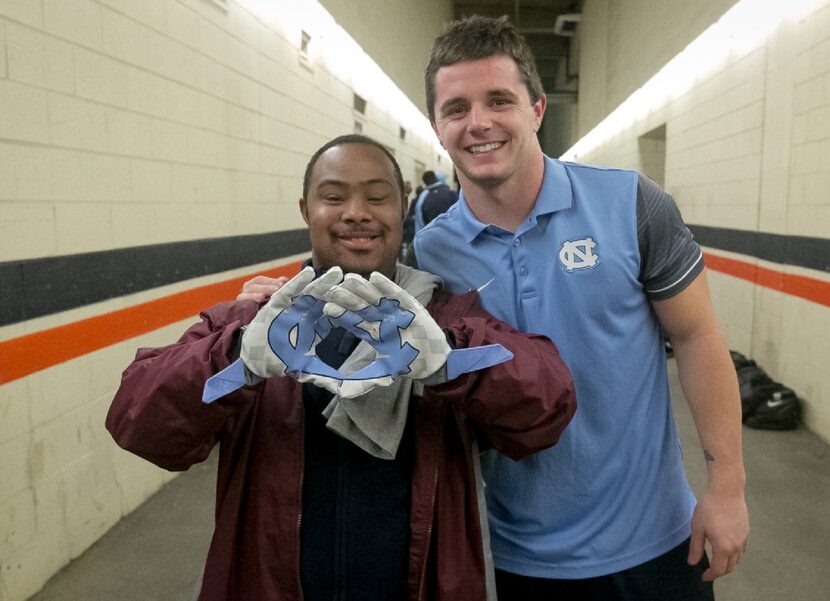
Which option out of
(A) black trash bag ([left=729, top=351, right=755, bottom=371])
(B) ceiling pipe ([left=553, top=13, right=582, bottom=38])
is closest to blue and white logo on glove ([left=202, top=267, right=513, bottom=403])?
(A) black trash bag ([left=729, top=351, right=755, bottom=371])

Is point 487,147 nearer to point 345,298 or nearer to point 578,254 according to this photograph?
point 578,254

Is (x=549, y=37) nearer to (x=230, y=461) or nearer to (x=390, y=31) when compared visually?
(x=390, y=31)

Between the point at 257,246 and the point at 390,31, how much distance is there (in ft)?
18.4

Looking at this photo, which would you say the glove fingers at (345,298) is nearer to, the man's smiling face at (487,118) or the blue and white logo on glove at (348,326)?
the blue and white logo on glove at (348,326)

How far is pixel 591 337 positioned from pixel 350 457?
1.67ft

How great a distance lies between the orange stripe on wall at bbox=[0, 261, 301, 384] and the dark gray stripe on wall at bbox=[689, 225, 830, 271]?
3.52 metres

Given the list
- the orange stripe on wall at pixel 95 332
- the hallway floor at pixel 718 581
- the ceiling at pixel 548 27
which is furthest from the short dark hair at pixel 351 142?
the ceiling at pixel 548 27

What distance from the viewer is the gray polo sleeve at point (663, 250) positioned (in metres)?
1.27

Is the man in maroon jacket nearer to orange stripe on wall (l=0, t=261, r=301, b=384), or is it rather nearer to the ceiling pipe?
orange stripe on wall (l=0, t=261, r=301, b=384)

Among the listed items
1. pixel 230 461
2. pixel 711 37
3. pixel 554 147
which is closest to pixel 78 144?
pixel 230 461

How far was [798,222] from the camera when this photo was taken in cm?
413

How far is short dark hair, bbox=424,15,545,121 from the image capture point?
50.2 inches

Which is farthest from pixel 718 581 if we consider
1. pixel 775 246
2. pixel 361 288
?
pixel 775 246

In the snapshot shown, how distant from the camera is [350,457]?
1.14 meters
